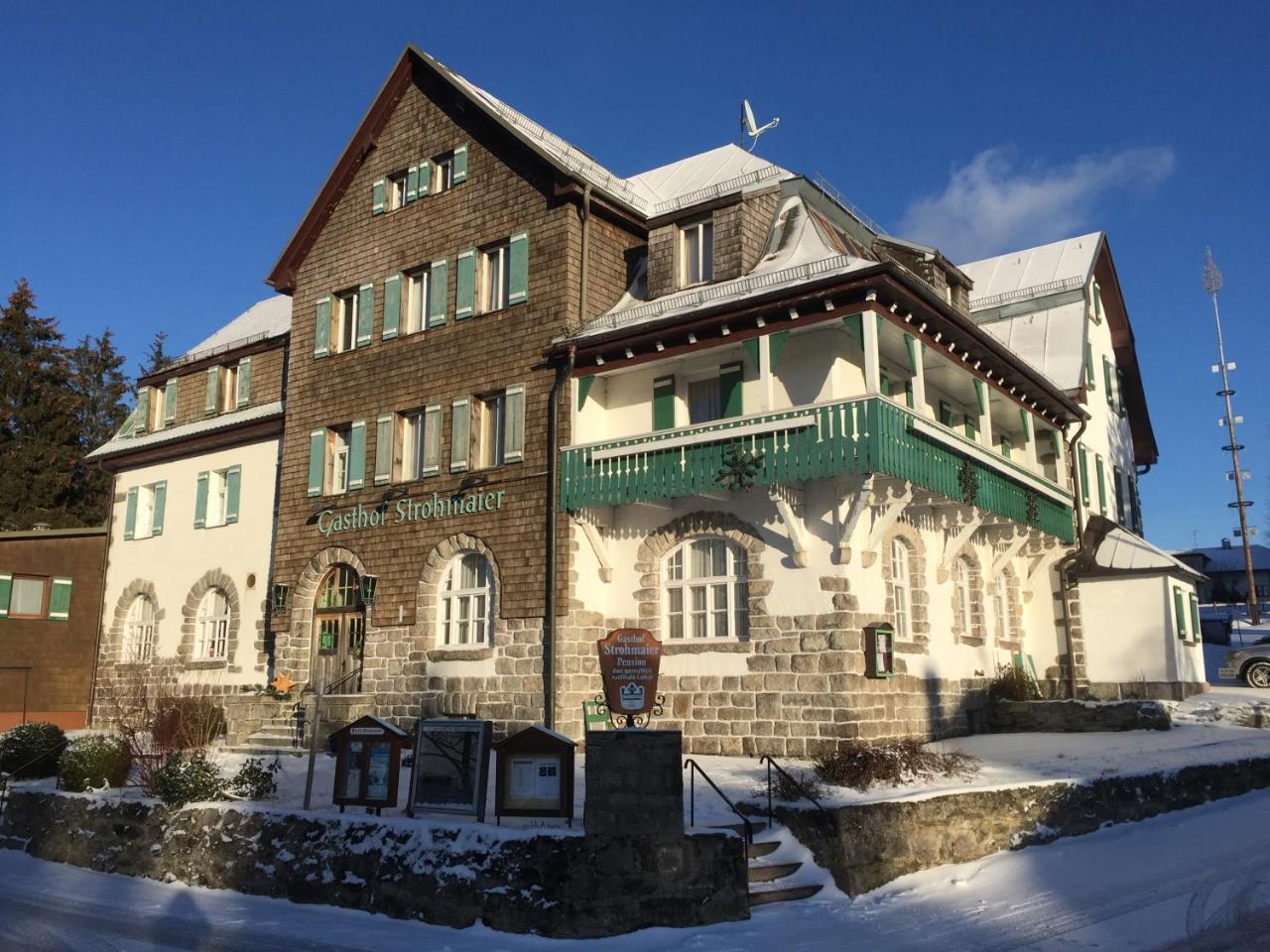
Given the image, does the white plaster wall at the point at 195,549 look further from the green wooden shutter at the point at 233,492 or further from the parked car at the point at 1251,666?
the parked car at the point at 1251,666

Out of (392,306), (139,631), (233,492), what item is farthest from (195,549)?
(392,306)

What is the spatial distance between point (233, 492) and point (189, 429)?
10.0 ft

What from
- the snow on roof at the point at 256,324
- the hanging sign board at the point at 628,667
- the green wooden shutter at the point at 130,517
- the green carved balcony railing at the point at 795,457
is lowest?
the hanging sign board at the point at 628,667

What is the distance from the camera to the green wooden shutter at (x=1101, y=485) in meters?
27.0

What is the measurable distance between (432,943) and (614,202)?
594 inches

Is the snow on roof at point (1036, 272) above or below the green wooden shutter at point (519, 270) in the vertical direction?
above

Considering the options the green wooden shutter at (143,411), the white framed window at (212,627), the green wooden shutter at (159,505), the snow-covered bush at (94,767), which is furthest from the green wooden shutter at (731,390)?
the green wooden shutter at (143,411)

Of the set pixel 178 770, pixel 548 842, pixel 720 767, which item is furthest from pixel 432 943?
pixel 720 767

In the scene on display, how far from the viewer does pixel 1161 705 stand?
1972cm

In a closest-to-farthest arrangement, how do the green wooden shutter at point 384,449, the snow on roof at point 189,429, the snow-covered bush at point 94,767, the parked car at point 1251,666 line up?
the snow-covered bush at point 94,767
the green wooden shutter at point 384,449
the parked car at point 1251,666
the snow on roof at point 189,429

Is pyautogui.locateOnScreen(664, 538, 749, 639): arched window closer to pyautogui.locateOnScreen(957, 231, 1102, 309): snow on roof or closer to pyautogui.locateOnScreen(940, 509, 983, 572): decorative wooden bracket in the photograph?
pyautogui.locateOnScreen(940, 509, 983, 572): decorative wooden bracket

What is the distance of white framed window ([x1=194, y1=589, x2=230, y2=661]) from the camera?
26.2 metres

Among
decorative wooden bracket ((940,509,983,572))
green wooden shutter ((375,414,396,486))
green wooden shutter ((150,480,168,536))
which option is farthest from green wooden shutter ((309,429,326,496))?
decorative wooden bracket ((940,509,983,572))

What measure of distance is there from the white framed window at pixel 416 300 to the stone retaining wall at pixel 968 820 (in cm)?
1468
